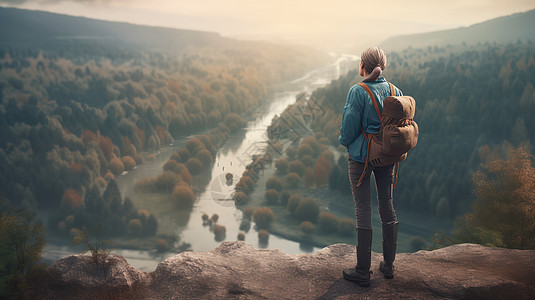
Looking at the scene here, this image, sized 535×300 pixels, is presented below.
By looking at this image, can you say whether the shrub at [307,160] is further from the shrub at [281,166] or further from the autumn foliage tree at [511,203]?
the autumn foliage tree at [511,203]

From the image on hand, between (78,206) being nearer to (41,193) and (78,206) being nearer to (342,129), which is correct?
(41,193)

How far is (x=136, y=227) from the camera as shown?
37094 mm

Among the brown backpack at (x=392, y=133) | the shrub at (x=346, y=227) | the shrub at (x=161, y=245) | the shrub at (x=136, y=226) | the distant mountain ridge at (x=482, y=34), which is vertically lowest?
the shrub at (x=161, y=245)

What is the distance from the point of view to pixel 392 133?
12.3 feet

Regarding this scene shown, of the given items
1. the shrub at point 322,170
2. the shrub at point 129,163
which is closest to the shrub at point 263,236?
the shrub at point 322,170

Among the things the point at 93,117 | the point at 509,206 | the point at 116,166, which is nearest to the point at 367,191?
the point at 509,206

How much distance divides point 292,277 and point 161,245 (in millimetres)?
32840

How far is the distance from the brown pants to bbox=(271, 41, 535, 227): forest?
1211 inches

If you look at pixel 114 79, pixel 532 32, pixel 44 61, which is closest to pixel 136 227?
pixel 114 79

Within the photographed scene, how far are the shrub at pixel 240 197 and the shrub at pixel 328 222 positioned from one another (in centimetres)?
699

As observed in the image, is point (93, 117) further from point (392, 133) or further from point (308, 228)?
point (392, 133)

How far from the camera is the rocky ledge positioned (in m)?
4.31

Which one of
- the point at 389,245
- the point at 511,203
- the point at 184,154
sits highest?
the point at 389,245

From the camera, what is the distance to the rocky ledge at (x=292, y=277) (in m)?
4.31
